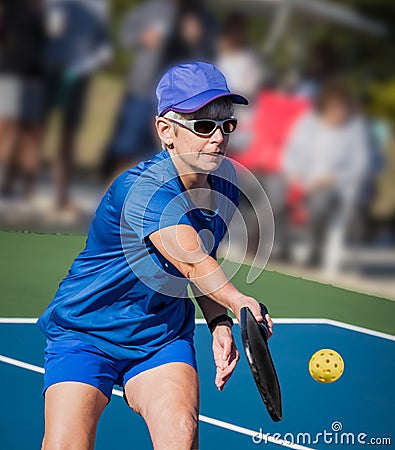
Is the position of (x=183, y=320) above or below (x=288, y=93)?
below

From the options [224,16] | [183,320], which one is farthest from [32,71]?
[183,320]

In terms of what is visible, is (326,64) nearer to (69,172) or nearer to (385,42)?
(385,42)

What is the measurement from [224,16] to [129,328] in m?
7.46

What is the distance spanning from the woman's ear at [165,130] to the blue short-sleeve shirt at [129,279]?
0.25ft

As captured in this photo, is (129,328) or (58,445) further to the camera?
(129,328)

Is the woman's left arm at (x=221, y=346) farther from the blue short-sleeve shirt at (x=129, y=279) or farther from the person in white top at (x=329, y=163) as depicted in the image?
the person in white top at (x=329, y=163)

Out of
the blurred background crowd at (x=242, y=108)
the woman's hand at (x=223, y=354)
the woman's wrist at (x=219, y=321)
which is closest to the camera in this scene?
the woman's hand at (x=223, y=354)

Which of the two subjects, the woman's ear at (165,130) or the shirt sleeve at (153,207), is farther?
the woman's ear at (165,130)

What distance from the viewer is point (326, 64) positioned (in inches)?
449

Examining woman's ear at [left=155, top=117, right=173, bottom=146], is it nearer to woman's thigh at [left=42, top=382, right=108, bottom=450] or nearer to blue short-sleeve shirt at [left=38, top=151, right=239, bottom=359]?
blue short-sleeve shirt at [left=38, top=151, right=239, bottom=359]

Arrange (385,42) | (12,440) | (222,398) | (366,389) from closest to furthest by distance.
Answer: (12,440)
(222,398)
(366,389)
(385,42)

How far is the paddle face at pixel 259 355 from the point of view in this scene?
368cm

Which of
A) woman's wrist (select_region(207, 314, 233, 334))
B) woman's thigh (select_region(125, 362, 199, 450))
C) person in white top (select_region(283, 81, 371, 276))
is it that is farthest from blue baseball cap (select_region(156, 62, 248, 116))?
person in white top (select_region(283, 81, 371, 276))

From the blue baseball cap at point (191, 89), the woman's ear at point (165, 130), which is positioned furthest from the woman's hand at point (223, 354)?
the blue baseball cap at point (191, 89)
